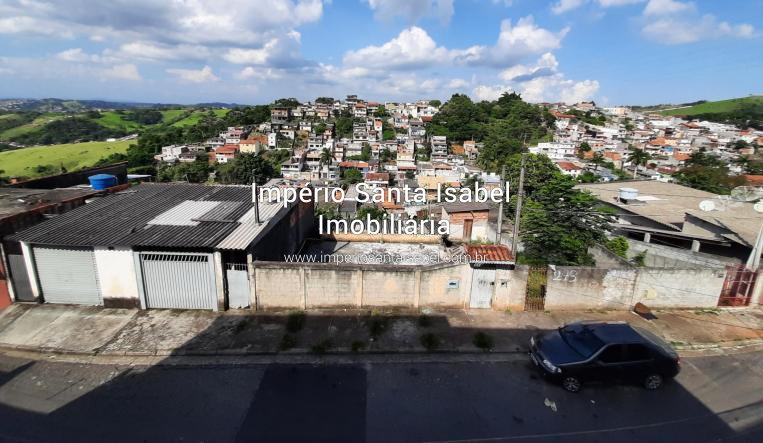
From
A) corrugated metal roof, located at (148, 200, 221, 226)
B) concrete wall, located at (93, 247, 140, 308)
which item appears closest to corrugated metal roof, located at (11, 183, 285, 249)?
corrugated metal roof, located at (148, 200, 221, 226)

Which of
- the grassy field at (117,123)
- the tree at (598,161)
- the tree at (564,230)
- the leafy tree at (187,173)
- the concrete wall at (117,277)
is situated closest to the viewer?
the concrete wall at (117,277)

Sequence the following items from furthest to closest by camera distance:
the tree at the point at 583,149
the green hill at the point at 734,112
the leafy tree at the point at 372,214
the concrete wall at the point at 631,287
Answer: the green hill at the point at 734,112 → the tree at the point at 583,149 → the leafy tree at the point at 372,214 → the concrete wall at the point at 631,287

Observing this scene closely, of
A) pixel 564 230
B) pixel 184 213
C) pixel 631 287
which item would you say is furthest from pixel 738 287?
pixel 184 213

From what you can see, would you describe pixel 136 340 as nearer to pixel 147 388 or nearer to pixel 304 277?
pixel 147 388

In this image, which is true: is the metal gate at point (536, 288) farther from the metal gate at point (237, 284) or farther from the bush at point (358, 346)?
the metal gate at point (237, 284)

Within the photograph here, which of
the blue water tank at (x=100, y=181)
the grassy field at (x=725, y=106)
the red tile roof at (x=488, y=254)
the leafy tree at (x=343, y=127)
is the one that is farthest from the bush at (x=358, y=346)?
the grassy field at (x=725, y=106)

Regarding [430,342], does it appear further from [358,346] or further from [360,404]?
[360,404]

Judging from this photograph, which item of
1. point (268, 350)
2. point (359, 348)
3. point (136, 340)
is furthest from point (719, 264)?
point (136, 340)
